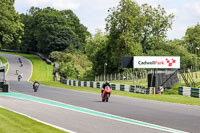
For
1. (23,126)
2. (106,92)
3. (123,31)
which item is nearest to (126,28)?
(123,31)

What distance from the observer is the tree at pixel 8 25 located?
67938 mm

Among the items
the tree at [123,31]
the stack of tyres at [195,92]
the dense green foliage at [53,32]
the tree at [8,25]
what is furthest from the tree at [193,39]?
the stack of tyres at [195,92]

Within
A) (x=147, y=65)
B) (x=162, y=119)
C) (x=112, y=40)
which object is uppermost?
(x=112, y=40)

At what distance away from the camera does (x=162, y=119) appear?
48.5ft

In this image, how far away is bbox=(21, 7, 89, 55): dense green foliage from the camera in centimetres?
10381

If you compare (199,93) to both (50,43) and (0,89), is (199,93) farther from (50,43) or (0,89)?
(50,43)

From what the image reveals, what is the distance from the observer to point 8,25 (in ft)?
224

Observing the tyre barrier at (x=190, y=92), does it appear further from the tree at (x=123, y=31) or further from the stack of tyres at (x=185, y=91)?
the tree at (x=123, y=31)

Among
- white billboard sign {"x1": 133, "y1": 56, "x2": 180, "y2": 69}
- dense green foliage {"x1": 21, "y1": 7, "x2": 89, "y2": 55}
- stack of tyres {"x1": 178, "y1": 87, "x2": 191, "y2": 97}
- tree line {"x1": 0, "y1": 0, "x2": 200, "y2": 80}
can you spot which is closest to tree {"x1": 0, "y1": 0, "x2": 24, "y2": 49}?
tree line {"x1": 0, "y1": 0, "x2": 200, "y2": 80}

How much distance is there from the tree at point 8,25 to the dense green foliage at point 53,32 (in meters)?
30.1

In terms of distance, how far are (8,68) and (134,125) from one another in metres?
71.5

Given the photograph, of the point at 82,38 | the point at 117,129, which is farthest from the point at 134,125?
the point at 82,38

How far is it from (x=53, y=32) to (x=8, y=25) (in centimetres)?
3644

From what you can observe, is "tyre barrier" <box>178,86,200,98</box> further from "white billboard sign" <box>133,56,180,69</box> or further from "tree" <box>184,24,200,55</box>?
"tree" <box>184,24,200,55</box>
